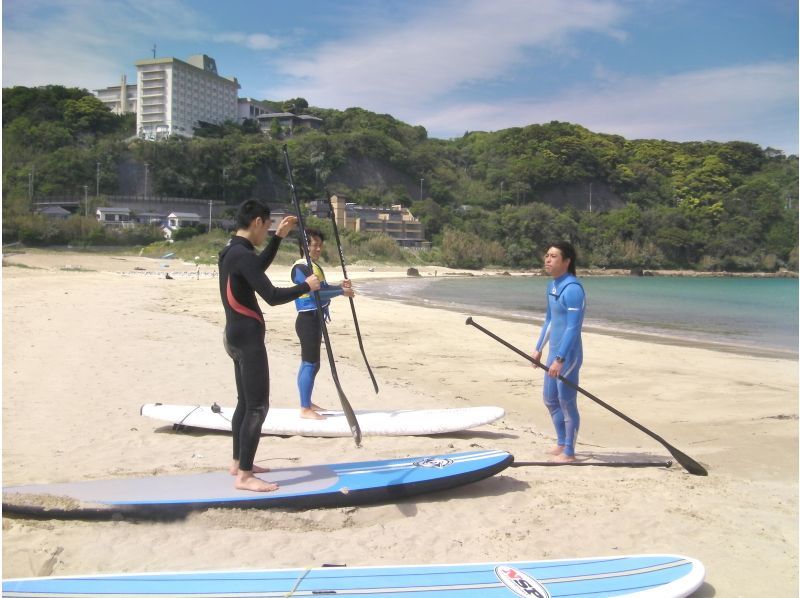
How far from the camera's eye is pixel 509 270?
67.1m

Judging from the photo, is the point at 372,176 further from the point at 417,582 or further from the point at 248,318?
the point at 417,582

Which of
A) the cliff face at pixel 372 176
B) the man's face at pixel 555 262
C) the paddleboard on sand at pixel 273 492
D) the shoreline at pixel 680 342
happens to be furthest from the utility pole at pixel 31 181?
the man's face at pixel 555 262

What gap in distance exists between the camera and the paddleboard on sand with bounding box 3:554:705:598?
2.43 metres

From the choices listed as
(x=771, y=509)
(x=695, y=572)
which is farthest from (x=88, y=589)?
(x=771, y=509)

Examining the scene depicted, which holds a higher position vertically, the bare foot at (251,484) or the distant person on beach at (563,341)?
the distant person on beach at (563,341)

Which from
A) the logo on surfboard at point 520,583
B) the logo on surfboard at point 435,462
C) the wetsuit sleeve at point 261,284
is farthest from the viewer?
the logo on surfboard at point 435,462

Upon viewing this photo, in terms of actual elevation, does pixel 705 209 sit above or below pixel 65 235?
above

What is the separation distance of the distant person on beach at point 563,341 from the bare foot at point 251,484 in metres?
2.13

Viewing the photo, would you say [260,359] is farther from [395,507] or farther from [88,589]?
[88,589]

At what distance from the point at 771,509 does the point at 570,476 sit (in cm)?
126

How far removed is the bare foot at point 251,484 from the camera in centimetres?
355

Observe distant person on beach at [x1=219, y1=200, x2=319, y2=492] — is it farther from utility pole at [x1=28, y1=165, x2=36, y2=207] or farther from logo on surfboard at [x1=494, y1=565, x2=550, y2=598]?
utility pole at [x1=28, y1=165, x2=36, y2=207]

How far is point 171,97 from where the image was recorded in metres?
84.6

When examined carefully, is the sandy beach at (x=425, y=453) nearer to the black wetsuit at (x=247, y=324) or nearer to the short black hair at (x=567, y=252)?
the black wetsuit at (x=247, y=324)
